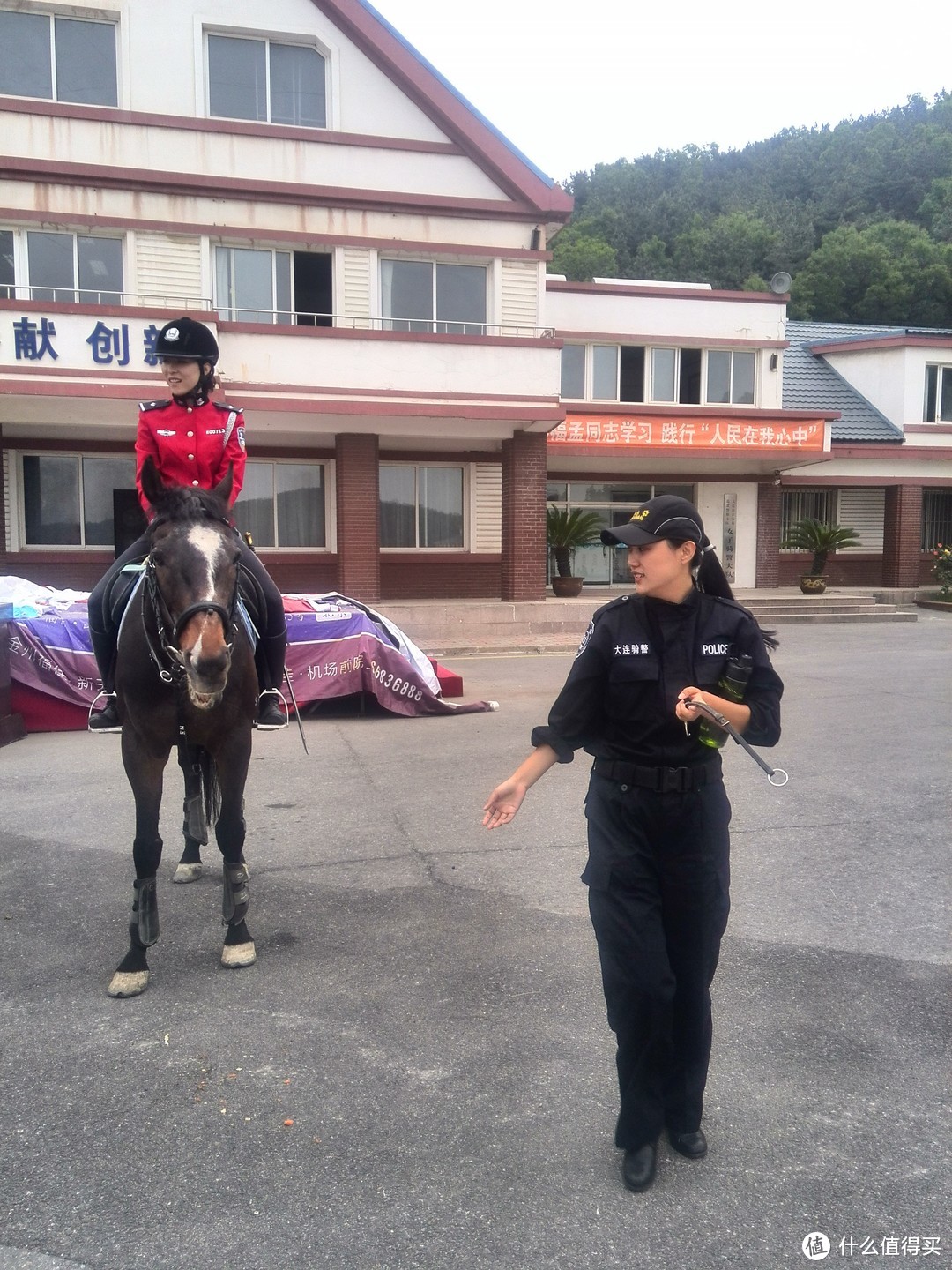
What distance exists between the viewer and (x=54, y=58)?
17.3m

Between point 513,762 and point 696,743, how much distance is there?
224 inches

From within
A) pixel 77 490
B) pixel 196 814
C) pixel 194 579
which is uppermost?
pixel 77 490

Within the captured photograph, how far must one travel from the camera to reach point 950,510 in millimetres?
30078

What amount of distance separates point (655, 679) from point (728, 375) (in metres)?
24.1

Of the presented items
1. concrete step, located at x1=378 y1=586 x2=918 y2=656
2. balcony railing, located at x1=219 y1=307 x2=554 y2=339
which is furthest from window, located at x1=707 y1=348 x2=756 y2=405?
balcony railing, located at x1=219 y1=307 x2=554 y2=339

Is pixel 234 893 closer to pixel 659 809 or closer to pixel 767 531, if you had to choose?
pixel 659 809

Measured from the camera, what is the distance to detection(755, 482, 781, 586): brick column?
26.1 meters

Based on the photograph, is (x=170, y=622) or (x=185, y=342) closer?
(x=170, y=622)

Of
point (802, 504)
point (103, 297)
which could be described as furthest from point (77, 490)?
point (802, 504)

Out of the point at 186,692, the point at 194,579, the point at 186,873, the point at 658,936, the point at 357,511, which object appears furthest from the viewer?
the point at 357,511

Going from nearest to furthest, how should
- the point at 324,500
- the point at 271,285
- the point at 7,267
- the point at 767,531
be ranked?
1. the point at 7,267
2. the point at 271,285
3. the point at 324,500
4. the point at 767,531

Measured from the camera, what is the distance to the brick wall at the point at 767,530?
1029 inches

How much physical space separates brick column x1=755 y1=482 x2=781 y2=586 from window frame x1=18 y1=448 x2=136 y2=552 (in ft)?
51.0

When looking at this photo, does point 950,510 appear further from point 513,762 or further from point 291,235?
point 513,762
